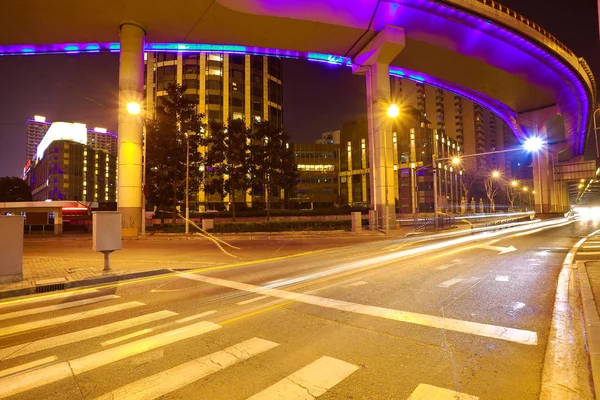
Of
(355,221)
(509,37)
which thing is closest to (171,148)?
(355,221)

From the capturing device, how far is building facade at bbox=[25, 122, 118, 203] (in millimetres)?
124250

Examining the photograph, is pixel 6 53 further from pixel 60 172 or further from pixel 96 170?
pixel 96 170

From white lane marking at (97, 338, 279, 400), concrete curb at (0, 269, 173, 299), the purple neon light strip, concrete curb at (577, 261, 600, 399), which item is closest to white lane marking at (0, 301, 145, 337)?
concrete curb at (0, 269, 173, 299)

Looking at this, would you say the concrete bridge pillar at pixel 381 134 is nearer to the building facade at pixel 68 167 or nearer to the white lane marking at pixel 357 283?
the white lane marking at pixel 357 283

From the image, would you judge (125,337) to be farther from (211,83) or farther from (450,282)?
(211,83)

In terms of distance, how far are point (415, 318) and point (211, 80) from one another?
72.6 m

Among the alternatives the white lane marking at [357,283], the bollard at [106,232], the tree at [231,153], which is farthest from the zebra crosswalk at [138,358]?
the tree at [231,153]

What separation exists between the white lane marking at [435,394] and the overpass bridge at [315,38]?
1012 inches

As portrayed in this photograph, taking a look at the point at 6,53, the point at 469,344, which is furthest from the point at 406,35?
the point at 6,53

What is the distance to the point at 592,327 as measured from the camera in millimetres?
4676

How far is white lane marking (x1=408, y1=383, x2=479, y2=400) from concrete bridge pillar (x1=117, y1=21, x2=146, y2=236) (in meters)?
25.5

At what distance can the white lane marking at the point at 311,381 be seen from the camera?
3.30 meters

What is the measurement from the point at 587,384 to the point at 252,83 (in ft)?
254

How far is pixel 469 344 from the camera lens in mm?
4582
